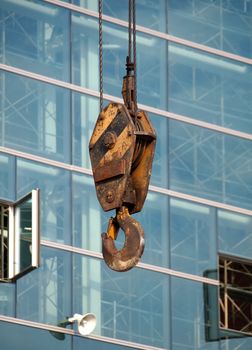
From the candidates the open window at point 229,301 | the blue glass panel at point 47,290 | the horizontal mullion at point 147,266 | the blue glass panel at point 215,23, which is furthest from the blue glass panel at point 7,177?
the blue glass panel at point 215,23

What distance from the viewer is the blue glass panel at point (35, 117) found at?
3284 centimetres

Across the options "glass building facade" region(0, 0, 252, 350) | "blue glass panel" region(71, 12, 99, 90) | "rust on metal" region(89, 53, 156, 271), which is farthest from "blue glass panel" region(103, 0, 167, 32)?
"rust on metal" region(89, 53, 156, 271)

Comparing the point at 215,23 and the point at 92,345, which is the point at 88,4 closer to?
the point at 215,23

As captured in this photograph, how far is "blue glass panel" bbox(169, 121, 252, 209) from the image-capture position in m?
34.7

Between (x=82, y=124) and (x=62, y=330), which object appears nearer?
(x=62, y=330)

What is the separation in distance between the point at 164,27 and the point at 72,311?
590cm

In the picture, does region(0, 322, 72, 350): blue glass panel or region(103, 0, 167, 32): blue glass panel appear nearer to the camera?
region(0, 322, 72, 350): blue glass panel

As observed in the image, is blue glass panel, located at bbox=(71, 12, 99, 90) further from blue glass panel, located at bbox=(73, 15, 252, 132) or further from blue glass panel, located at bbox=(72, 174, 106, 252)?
blue glass panel, located at bbox=(72, 174, 106, 252)

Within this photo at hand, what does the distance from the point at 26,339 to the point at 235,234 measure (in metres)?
5.22

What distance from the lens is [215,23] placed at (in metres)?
36.2

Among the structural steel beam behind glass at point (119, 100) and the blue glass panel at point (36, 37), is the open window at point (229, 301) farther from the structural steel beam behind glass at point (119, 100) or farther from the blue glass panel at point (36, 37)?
the blue glass panel at point (36, 37)

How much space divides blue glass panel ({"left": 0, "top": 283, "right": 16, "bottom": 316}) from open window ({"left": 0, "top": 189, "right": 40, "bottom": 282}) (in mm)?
120

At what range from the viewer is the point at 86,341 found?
32.6 m

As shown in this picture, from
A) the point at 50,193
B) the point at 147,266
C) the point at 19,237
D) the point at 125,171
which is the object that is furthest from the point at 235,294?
the point at 125,171
